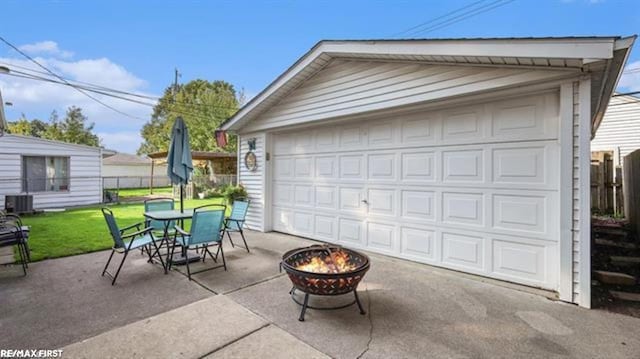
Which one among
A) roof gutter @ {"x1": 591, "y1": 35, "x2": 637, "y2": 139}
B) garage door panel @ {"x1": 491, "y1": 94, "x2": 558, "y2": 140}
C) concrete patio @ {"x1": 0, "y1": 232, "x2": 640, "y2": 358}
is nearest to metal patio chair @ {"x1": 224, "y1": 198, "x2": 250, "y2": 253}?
concrete patio @ {"x1": 0, "y1": 232, "x2": 640, "y2": 358}

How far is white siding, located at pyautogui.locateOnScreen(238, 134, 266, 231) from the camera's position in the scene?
7020 mm

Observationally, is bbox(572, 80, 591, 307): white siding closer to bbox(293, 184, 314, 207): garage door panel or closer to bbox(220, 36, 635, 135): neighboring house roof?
bbox(220, 36, 635, 135): neighboring house roof

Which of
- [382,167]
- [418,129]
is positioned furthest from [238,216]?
[418,129]

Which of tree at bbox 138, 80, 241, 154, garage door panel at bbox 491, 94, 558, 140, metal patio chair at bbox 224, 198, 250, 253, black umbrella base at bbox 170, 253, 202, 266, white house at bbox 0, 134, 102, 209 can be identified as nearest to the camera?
garage door panel at bbox 491, 94, 558, 140

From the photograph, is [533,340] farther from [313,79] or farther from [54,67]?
[54,67]

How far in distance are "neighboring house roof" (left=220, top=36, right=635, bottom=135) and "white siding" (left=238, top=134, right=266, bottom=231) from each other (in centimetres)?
250

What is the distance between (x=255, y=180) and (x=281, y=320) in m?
4.83

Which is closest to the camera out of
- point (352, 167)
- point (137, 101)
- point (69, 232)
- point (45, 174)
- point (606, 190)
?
point (352, 167)

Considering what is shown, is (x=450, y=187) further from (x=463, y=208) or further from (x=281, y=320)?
(x=281, y=320)

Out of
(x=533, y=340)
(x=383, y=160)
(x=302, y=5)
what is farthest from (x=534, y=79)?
(x=302, y=5)

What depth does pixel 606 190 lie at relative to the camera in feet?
23.6

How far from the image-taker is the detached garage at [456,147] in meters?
3.13

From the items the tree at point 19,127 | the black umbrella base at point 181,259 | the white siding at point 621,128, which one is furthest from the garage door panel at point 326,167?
the tree at point 19,127
